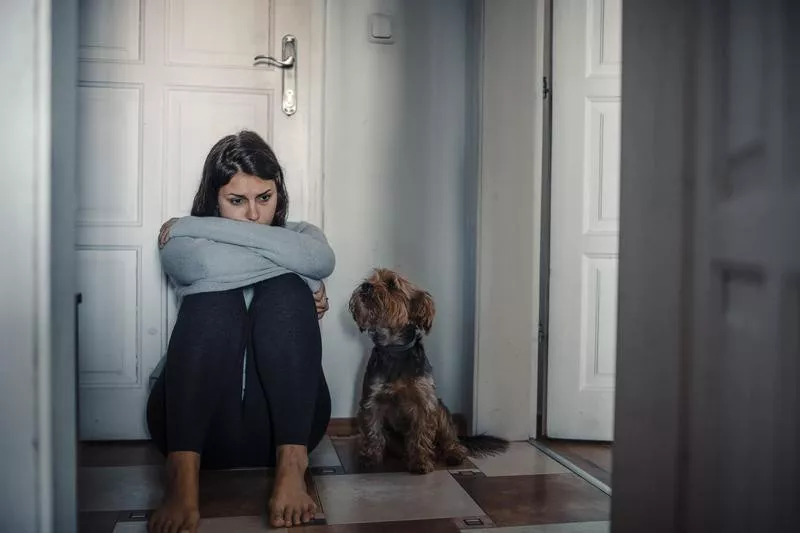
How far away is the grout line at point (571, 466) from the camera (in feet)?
6.23

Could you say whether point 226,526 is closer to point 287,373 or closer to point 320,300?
point 287,373

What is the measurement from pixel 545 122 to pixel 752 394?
181cm

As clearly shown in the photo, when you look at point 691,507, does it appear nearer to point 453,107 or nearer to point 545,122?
point 545,122

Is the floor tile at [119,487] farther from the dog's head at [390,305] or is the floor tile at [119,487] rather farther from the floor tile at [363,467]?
the dog's head at [390,305]

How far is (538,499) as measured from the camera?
1797 mm

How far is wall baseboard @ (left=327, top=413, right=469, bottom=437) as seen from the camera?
2506 millimetres

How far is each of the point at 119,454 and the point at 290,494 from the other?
36.1 inches

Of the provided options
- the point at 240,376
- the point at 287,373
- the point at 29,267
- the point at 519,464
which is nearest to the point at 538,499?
the point at 519,464

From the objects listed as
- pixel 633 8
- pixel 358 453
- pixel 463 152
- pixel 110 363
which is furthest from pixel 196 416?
pixel 463 152

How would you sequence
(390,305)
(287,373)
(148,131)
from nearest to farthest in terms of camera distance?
(287,373) < (390,305) < (148,131)

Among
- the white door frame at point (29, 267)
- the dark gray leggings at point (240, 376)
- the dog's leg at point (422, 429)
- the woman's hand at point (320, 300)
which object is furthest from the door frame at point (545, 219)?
the white door frame at point (29, 267)

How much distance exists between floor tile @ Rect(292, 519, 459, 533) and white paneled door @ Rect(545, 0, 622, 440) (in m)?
0.95

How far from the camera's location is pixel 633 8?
37.4 inches

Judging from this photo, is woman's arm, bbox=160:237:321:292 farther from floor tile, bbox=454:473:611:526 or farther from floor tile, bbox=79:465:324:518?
floor tile, bbox=454:473:611:526
